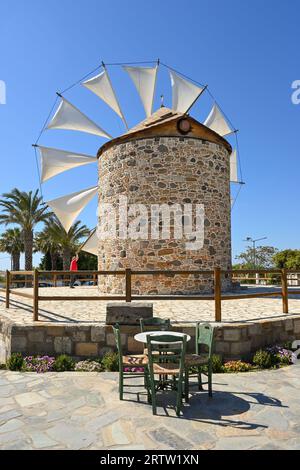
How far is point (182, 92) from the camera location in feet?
54.9

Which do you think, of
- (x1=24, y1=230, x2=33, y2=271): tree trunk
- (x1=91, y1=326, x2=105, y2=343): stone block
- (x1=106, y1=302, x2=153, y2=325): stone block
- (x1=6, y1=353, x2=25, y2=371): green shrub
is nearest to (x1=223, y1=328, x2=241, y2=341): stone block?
(x1=106, y1=302, x2=153, y2=325): stone block

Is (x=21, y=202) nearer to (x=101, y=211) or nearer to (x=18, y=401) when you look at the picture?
(x=101, y=211)

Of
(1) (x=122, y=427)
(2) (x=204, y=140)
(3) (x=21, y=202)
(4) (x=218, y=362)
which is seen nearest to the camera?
(1) (x=122, y=427)

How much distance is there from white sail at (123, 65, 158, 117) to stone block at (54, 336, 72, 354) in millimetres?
14572

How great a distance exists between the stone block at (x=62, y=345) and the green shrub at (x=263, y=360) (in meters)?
3.23

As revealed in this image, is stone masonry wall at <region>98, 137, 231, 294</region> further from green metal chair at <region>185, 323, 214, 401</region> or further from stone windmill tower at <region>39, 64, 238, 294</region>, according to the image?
green metal chair at <region>185, 323, 214, 401</region>

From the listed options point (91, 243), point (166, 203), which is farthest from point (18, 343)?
point (91, 243)

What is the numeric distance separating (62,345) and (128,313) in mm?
1351

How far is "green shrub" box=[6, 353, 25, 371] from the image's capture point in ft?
17.5

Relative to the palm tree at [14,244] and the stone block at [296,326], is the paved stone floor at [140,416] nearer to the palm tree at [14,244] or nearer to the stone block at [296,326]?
the stone block at [296,326]

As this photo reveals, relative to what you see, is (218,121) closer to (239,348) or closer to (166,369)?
(239,348)

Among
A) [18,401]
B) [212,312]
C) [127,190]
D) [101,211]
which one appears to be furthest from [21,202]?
[18,401]

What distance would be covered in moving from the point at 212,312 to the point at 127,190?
18.9 feet

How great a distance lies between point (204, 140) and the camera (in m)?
11.7
